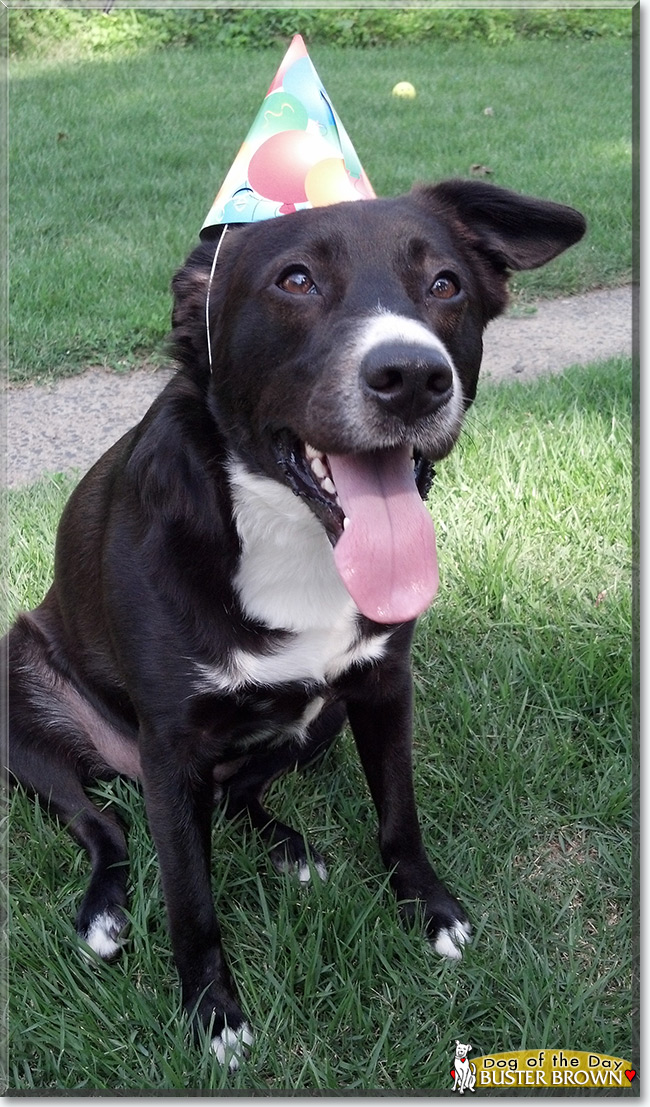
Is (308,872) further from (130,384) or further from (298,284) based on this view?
(130,384)

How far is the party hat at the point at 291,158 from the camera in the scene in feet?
6.27

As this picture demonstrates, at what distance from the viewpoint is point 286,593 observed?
6.31 ft

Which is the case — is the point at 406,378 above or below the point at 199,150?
above

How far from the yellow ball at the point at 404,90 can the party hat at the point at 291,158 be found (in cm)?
606

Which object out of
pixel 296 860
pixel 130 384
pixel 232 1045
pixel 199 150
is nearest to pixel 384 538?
pixel 296 860

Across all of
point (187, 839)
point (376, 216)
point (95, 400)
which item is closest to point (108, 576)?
point (187, 839)

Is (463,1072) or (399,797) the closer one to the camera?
(463,1072)

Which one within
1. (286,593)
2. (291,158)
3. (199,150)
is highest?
(291,158)

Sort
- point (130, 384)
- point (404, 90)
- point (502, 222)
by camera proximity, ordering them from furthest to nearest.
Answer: point (404, 90) < point (130, 384) < point (502, 222)

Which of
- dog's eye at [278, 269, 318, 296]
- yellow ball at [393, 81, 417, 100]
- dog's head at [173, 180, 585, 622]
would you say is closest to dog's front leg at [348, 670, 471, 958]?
dog's head at [173, 180, 585, 622]

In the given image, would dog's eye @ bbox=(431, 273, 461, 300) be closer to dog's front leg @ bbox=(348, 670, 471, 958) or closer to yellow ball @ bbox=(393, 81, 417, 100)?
dog's front leg @ bbox=(348, 670, 471, 958)

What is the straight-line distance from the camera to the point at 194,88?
6.66 m

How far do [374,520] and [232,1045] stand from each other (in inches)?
39.8

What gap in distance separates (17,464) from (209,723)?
2.41 m
